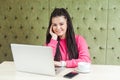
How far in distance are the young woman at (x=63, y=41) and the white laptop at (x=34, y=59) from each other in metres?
0.37

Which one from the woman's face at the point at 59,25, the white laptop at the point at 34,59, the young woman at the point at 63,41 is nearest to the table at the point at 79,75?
the white laptop at the point at 34,59

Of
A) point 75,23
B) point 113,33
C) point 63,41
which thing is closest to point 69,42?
point 63,41

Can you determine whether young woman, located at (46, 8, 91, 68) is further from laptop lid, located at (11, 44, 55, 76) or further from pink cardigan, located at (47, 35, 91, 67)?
laptop lid, located at (11, 44, 55, 76)

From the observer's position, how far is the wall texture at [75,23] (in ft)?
7.00

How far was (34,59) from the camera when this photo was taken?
4.64ft

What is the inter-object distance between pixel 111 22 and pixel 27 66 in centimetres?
100

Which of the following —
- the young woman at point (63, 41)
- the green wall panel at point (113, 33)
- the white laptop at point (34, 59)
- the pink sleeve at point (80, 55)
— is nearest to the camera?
the white laptop at point (34, 59)

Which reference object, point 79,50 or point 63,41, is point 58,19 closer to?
point 63,41

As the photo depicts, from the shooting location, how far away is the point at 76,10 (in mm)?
2180

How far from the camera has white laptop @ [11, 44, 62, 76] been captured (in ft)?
4.47

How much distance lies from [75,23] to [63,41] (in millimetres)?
327

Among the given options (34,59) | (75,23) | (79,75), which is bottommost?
(79,75)

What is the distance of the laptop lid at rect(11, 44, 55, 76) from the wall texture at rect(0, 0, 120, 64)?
0.82 m

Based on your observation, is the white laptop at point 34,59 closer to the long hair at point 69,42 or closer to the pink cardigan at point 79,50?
the pink cardigan at point 79,50
